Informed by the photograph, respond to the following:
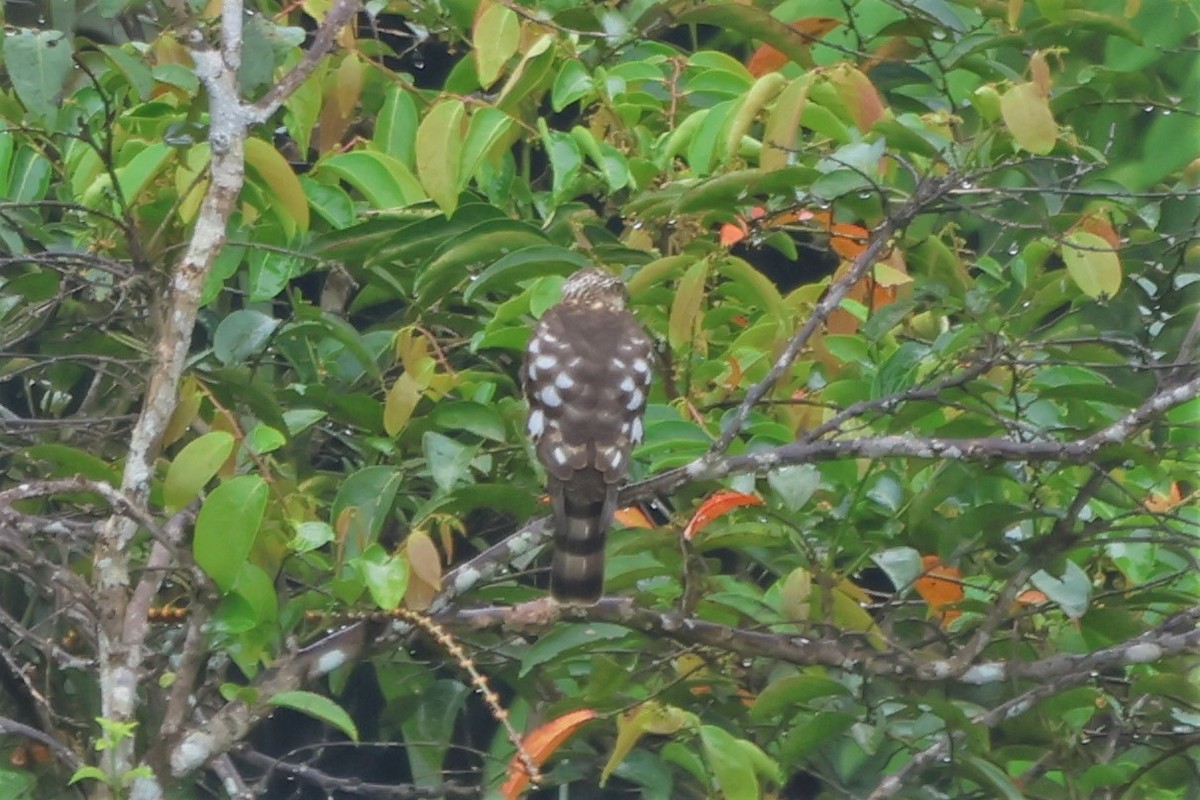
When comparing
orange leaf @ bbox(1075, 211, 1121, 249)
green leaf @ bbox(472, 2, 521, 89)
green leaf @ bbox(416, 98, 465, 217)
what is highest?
green leaf @ bbox(472, 2, 521, 89)

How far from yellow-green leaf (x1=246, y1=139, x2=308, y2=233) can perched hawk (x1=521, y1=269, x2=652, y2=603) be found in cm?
67

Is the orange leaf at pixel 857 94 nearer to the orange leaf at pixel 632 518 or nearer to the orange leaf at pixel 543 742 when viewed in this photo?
the orange leaf at pixel 632 518

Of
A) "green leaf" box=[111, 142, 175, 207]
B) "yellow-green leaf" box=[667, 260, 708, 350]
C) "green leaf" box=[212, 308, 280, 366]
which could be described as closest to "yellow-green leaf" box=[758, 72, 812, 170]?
"yellow-green leaf" box=[667, 260, 708, 350]

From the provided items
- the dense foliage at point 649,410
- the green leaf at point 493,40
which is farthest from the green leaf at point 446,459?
the green leaf at point 493,40

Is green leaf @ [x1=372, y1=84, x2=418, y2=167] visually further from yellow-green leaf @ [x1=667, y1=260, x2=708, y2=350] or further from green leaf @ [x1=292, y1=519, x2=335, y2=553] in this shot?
green leaf @ [x1=292, y1=519, x2=335, y2=553]

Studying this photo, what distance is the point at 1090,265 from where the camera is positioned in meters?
3.29

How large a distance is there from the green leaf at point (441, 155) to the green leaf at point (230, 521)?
2.92 ft

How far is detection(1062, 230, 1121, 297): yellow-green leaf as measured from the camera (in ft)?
10.7

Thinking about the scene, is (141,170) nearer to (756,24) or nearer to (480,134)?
(480,134)

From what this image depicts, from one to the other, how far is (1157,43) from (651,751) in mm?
2015

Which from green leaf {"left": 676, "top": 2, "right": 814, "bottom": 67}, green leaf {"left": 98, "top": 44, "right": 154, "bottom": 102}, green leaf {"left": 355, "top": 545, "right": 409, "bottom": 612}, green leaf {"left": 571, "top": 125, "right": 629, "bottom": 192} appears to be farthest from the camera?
green leaf {"left": 676, "top": 2, "right": 814, "bottom": 67}

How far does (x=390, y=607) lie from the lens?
8.82 ft

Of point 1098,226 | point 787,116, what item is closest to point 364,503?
point 787,116

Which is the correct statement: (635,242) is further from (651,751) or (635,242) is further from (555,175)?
(651,751)
